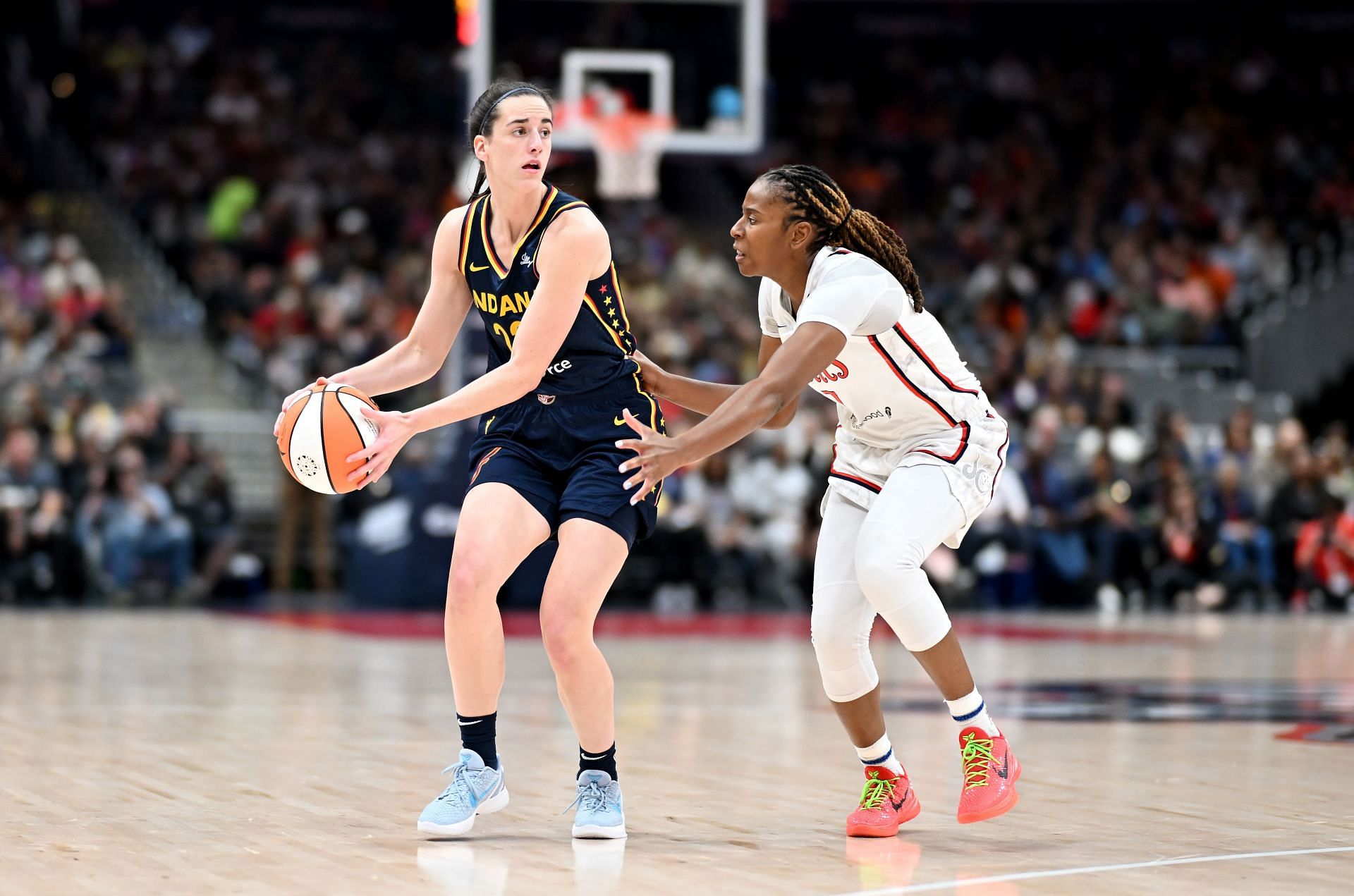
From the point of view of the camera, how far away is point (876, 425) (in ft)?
18.2

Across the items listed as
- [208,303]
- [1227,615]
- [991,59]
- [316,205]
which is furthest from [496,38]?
[1227,615]

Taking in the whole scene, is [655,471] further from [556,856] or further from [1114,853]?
[1114,853]

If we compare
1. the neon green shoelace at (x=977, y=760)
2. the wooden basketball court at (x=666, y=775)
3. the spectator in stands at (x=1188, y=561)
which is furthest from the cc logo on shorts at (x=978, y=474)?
the spectator in stands at (x=1188, y=561)

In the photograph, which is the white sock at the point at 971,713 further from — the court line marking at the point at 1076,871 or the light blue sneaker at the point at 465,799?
the light blue sneaker at the point at 465,799

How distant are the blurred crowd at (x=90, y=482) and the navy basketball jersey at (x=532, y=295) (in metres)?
11.3

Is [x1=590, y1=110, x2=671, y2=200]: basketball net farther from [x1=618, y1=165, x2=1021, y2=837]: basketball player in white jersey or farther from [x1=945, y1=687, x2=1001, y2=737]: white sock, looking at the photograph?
[x1=945, y1=687, x2=1001, y2=737]: white sock

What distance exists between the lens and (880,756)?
5441 mm

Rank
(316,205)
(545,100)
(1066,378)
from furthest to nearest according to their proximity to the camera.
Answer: (316,205)
(1066,378)
(545,100)

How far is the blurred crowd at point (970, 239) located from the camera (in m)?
17.3

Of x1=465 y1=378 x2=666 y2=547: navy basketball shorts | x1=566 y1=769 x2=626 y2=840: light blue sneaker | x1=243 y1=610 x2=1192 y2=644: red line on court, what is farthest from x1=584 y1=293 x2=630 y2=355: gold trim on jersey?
x1=243 y1=610 x2=1192 y2=644: red line on court

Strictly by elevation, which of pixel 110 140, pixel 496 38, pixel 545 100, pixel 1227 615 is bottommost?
pixel 1227 615

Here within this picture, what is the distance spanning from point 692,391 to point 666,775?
169 centimetres

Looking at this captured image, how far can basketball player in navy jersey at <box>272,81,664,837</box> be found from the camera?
499cm

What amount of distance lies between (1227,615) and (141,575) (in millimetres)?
9843
